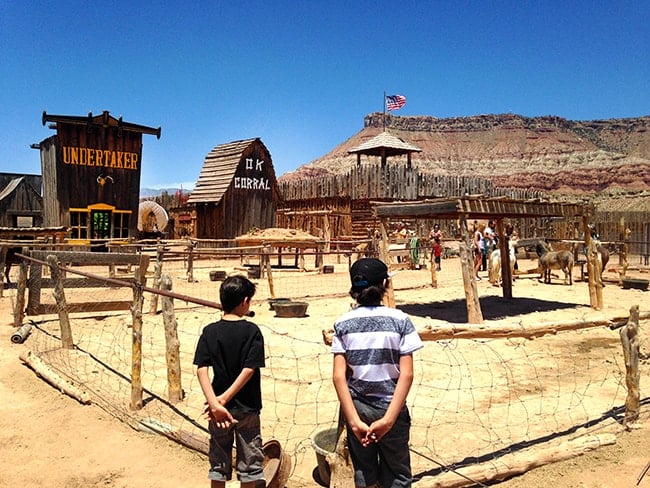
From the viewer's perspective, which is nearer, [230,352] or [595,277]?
[230,352]

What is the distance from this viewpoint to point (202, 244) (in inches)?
1117

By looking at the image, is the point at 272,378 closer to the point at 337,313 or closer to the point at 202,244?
the point at 337,313

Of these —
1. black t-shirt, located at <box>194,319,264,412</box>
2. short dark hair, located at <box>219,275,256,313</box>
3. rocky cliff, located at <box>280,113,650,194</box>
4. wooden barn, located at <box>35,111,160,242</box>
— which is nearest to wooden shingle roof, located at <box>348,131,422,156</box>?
wooden barn, located at <box>35,111,160,242</box>

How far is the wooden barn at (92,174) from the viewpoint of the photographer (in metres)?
21.5

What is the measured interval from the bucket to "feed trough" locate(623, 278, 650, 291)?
1473 cm

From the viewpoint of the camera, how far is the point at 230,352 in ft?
10.8

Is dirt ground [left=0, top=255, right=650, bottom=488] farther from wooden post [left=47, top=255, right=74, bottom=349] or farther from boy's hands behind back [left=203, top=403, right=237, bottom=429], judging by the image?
wooden post [left=47, top=255, right=74, bottom=349]

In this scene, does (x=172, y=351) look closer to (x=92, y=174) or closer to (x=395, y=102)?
(x=92, y=174)

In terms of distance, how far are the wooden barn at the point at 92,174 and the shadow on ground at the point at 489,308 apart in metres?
15.1

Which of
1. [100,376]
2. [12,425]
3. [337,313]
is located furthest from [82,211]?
[12,425]

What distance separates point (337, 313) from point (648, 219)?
26.8 m

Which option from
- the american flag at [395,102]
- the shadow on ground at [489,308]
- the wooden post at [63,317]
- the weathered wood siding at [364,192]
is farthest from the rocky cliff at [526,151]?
the wooden post at [63,317]

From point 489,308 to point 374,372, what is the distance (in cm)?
1054

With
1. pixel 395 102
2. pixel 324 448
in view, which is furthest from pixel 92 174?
pixel 395 102
